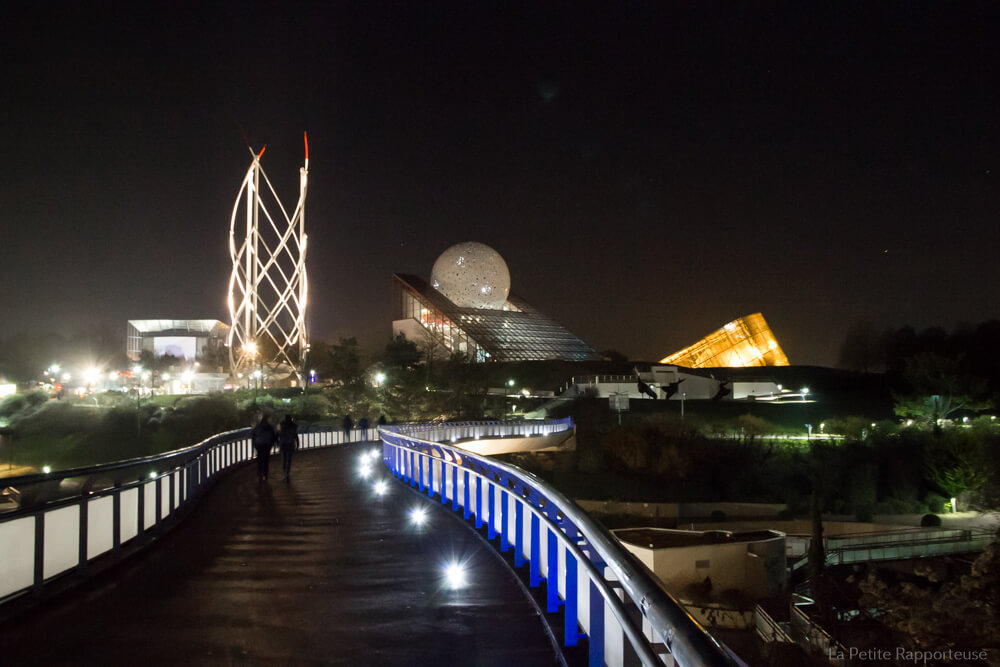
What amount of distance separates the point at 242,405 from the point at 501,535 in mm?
46447

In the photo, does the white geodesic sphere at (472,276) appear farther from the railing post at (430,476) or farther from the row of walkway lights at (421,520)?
the railing post at (430,476)

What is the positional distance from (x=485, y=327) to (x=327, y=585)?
9550cm

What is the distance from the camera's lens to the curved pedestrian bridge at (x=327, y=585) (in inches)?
Result: 177

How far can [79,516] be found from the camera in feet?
23.2

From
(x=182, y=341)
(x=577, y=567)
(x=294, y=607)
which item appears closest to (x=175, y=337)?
(x=182, y=341)

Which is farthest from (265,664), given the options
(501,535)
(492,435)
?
(492,435)

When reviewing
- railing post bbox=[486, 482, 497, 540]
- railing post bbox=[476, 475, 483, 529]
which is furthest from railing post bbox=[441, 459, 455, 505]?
railing post bbox=[486, 482, 497, 540]

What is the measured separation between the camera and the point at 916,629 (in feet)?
47.4

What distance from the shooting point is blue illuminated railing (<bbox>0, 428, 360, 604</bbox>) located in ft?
19.4

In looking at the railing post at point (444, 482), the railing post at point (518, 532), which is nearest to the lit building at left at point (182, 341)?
the railing post at point (444, 482)

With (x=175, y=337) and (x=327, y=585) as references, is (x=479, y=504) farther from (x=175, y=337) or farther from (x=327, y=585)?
(x=175, y=337)

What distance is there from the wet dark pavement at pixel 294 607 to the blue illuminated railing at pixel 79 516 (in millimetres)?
272

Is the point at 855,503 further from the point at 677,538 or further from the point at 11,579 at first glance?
the point at 11,579

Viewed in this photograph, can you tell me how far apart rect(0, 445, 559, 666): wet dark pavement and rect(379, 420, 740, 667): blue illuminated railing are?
1.03 ft
